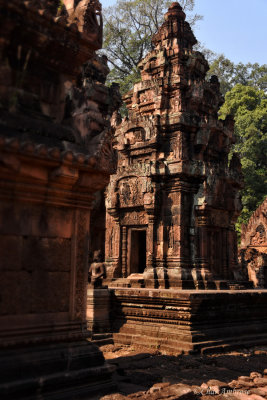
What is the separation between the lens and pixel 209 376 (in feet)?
21.3

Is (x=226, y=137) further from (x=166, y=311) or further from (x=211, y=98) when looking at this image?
(x=166, y=311)

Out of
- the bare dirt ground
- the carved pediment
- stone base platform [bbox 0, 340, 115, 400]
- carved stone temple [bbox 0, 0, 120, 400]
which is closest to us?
stone base platform [bbox 0, 340, 115, 400]

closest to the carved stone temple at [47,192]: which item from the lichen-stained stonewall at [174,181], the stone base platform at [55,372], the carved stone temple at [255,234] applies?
the stone base platform at [55,372]

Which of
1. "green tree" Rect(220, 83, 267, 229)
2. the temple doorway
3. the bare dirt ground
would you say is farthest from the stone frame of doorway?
"green tree" Rect(220, 83, 267, 229)

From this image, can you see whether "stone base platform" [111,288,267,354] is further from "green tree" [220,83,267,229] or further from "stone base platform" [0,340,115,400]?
"green tree" [220,83,267,229]

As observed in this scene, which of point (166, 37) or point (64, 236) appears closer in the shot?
point (64, 236)

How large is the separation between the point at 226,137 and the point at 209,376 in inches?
415

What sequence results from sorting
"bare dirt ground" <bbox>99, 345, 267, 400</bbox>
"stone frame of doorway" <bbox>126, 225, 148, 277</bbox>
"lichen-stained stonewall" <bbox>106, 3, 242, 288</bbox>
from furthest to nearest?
1. "stone frame of doorway" <bbox>126, 225, 148, 277</bbox>
2. "lichen-stained stonewall" <bbox>106, 3, 242, 288</bbox>
3. "bare dirt ground" <bbox>99, 345, 267, 400</bbox>

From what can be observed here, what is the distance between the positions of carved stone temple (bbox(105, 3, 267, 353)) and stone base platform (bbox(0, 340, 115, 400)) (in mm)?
5385

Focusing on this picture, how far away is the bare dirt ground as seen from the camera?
16.6 ft

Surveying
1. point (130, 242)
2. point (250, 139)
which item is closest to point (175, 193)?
point (130, 242)

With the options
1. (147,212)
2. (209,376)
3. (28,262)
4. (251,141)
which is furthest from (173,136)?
(251,141)

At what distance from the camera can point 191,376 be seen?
6.50 metres

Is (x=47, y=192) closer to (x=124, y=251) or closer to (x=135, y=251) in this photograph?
(x=124, y=251)
